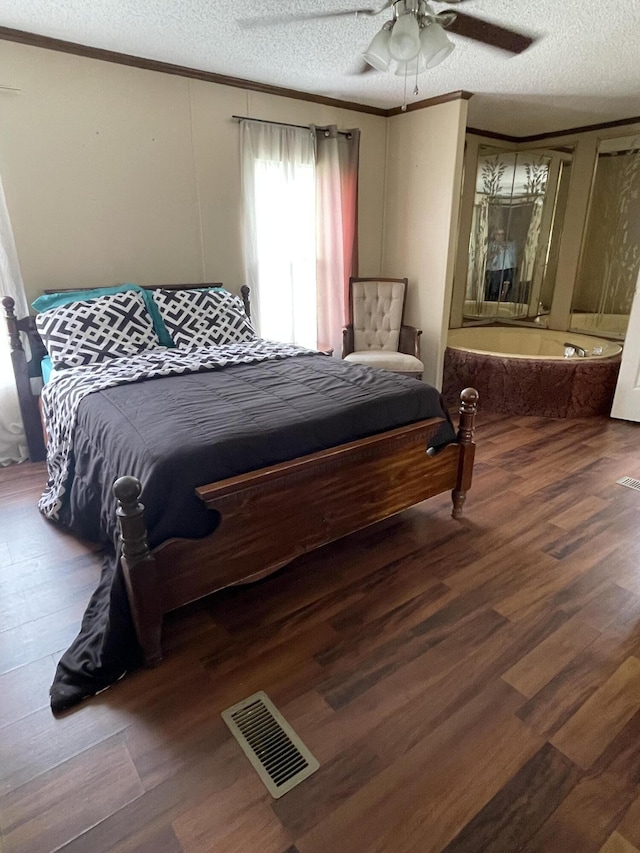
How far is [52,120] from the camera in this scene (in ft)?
9.25

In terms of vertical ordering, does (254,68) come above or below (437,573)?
above

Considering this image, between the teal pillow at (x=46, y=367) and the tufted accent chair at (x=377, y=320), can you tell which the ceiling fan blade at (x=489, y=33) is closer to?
the tufted accent chair at (x=377, y=320)

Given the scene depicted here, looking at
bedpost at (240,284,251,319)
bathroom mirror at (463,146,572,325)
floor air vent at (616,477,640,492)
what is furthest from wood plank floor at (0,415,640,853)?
bathroom mirror at (463,146,572,325)

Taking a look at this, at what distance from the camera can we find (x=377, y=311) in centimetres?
427

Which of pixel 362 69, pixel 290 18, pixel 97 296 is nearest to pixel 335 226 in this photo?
pixel 362 69

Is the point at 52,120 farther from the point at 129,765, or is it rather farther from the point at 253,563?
the point at 129,765

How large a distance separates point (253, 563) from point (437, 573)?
2.67 ft

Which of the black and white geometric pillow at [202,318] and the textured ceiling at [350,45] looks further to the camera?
the black and white geometric pillow at [202,318]

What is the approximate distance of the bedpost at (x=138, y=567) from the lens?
143 cm

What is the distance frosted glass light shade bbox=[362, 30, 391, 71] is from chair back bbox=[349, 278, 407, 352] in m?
2.18

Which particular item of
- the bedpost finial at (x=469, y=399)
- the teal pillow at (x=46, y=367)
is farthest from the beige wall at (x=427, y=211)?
the teal pillow at (x=46, y=367)

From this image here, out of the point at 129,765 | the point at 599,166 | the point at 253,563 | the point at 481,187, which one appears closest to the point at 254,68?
the point at 481,187

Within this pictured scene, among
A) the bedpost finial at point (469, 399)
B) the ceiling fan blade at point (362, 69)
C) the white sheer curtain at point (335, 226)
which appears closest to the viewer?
the bedpost finial at point (469, 399)

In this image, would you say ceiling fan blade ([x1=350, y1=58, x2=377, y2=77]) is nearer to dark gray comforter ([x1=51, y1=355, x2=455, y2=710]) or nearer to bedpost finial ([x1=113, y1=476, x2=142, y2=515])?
dark gray comforter ([x1=51, y1=355, x2=455, y2=710])
